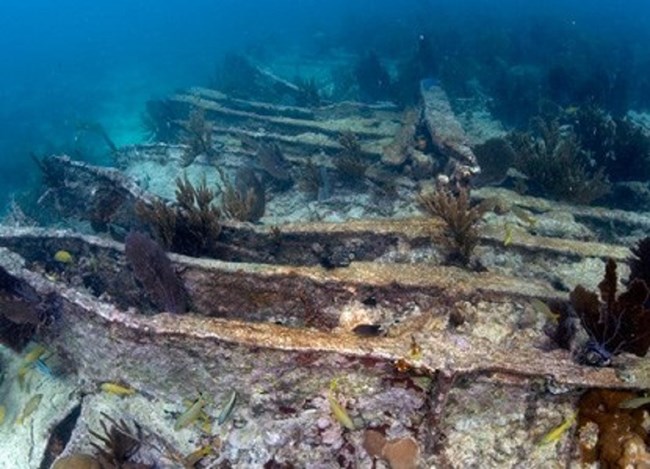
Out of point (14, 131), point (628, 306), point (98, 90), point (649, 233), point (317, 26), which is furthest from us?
point (317, 26)

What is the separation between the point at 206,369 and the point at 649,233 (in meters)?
7.09

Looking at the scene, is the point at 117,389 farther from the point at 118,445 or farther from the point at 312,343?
the point at 312,343

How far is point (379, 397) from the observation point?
4.27 meters

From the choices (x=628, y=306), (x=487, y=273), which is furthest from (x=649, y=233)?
(x=628, y=306)

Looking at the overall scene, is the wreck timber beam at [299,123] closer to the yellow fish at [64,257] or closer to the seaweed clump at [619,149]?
the seaweed clump at [619,149]

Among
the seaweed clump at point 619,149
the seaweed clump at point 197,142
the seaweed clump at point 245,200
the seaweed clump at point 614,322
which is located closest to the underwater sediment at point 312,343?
the seaweed clump at point 614,322

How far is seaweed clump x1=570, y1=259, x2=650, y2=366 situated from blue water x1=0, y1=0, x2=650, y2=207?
59.9ft

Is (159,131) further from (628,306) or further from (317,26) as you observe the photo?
(317,26)

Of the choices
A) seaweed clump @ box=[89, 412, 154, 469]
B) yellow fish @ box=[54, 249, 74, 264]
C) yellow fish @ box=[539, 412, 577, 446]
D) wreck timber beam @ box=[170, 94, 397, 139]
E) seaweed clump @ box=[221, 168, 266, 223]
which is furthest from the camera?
wreck timber beam @ box=[170, 94, 397, 139]

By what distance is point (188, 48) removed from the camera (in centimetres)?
4441

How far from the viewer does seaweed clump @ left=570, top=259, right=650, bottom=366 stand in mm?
4031

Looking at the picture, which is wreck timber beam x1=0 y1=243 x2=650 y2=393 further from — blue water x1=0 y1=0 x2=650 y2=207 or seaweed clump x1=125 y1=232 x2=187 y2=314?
blue water x1=0 y1=0 x2=650 y2=207

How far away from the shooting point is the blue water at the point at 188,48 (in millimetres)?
25141

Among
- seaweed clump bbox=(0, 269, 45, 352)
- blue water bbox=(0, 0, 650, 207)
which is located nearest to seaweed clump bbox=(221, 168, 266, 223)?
seaweed clump bbox=(0, 269, 45, 352)
